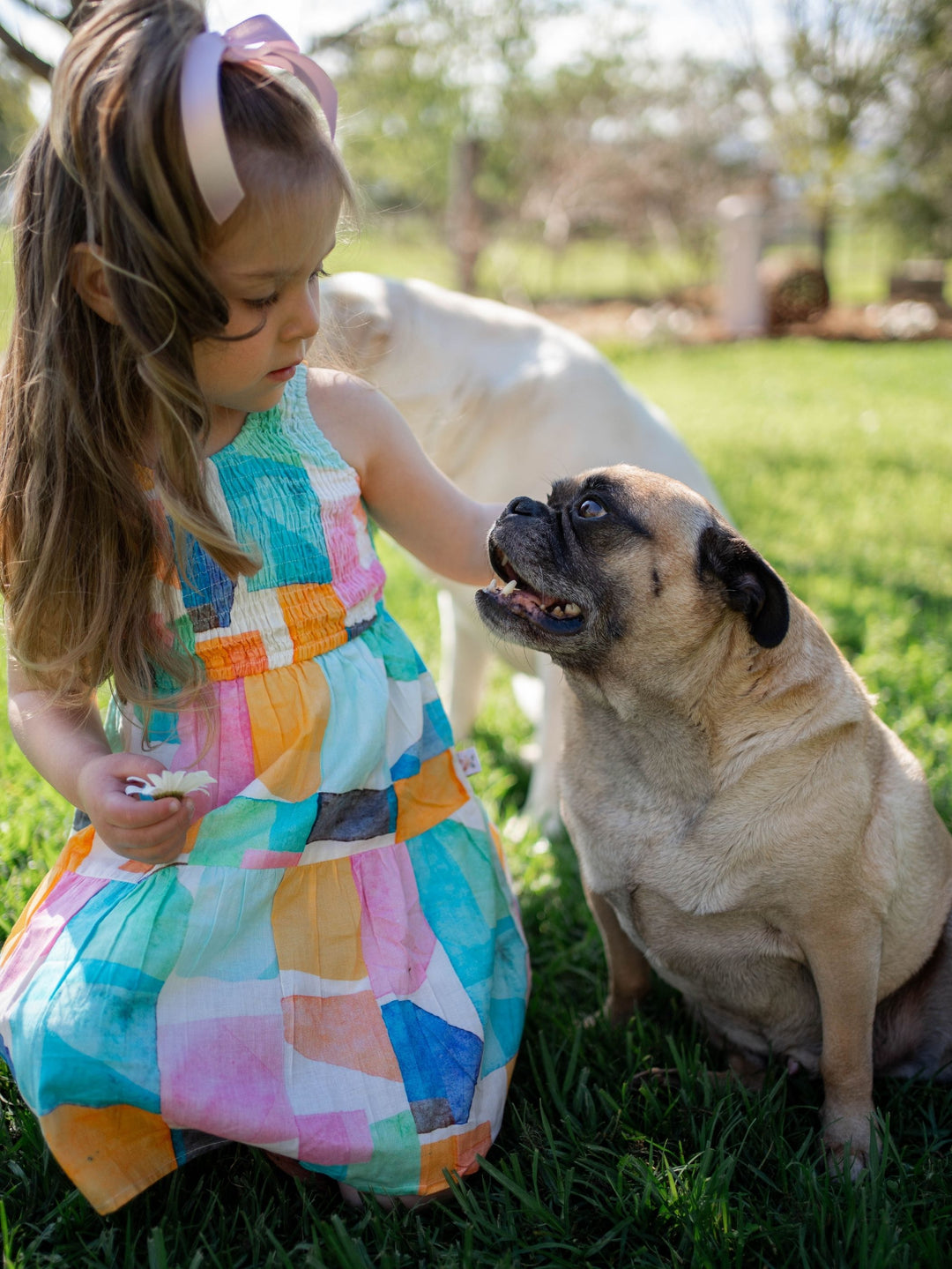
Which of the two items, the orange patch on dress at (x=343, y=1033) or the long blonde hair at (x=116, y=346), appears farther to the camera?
the orange patch on dress at (x=343, y=1033)

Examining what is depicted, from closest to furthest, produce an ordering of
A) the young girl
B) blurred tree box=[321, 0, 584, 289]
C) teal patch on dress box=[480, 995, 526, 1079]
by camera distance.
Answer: the young girl, teal patch on dress box=[480, 995, 526, 1079], blurred tree box=[321, 0, 584, 289]

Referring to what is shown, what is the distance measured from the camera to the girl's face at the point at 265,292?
176cm

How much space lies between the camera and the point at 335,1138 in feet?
6.31

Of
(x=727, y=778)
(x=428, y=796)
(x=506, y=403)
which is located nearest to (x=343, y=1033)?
(x=428, y=796)

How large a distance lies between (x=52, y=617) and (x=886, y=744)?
179cm

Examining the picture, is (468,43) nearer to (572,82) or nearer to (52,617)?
(52,617)

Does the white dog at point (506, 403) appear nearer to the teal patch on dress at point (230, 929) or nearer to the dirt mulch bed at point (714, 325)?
the teal patch on dress at point (230, 929)

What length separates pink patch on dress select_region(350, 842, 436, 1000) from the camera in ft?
6.84

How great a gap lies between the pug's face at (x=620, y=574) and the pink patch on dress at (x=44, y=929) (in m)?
0.97

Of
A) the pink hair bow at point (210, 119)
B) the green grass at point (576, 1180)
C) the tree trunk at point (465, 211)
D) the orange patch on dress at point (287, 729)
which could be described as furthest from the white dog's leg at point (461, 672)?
the tree trunk at point (465, 211)

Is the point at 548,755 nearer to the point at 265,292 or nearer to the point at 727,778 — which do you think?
the point at 727,778

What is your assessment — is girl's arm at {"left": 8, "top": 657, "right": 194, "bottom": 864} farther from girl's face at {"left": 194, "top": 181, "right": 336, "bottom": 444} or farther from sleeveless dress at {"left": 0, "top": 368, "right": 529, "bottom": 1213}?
girl's face at {"left": 194, "top": 181, "right": 336, "bottom": 444}

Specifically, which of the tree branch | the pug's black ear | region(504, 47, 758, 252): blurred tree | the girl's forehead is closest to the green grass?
the pug's black ear

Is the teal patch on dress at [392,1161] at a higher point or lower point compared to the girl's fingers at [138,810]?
lower
